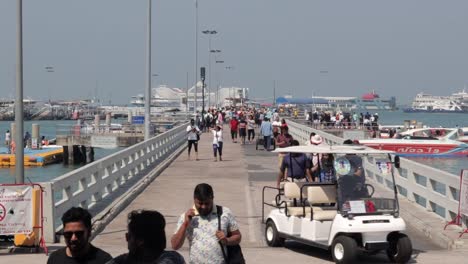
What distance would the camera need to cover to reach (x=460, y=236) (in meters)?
13.4

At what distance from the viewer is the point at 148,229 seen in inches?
191

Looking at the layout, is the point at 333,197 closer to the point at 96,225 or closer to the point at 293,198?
the point at 293,198

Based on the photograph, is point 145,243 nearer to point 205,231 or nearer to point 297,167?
point 205,231

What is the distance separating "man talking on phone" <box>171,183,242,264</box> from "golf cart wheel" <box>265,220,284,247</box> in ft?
20.5

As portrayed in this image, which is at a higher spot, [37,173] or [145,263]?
[145,263]

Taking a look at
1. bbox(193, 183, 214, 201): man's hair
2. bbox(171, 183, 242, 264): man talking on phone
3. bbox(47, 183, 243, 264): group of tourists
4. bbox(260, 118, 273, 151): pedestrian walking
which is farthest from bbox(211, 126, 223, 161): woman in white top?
bbox(47, 183, 243, 264): group of tourists

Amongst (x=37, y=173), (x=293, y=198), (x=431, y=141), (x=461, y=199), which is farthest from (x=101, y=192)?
(x=431, y=141)

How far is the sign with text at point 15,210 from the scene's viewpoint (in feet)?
38.2

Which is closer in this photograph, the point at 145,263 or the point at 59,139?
the point at 145,263

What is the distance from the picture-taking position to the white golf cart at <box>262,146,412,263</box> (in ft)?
37.3

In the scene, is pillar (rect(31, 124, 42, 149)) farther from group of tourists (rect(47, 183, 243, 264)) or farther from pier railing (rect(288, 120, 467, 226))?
group of tourists (rect(47, 183, 243, 264))

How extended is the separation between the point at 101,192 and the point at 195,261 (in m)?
11.9

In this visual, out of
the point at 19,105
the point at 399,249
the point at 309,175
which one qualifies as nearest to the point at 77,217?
the point at 399,249

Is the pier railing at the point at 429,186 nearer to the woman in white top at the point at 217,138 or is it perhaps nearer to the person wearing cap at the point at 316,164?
the person wearing cap at the point at 316,164
